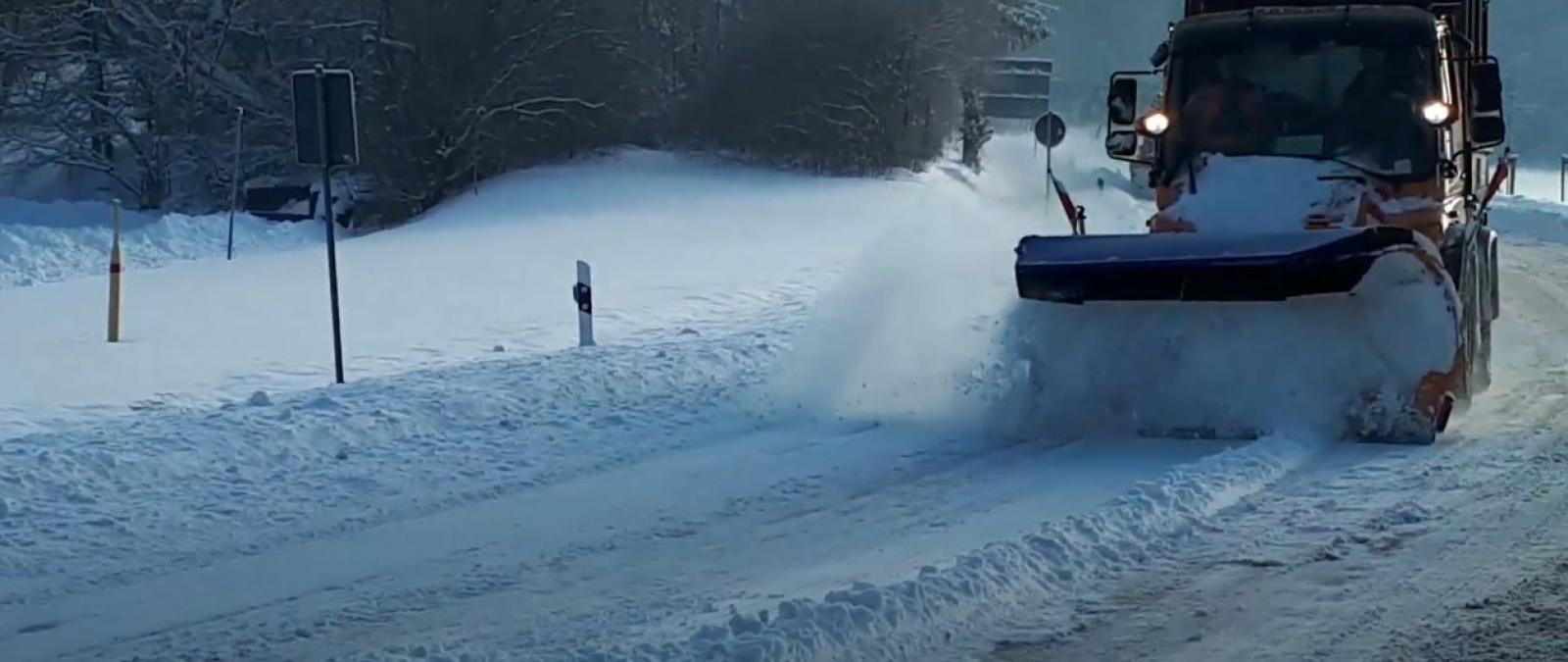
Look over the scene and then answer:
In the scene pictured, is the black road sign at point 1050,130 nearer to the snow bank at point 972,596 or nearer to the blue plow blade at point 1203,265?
the blue plow blade at point 1203,265

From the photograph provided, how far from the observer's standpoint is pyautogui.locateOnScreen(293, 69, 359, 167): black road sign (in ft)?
37.8

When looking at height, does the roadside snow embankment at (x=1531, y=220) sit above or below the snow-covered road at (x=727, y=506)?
above

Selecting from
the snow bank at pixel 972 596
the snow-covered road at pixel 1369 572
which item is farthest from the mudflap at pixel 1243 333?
the snow bank at pixel 972 596

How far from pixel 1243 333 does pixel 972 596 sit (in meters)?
3.76

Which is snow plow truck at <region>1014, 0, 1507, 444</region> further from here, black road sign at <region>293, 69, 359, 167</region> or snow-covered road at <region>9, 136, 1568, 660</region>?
black road sign at <region>293, 69, 359, 167</region>

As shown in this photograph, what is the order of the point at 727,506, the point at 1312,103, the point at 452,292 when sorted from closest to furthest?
the point at 727,506, the point at 1312,103, the point at 452,292

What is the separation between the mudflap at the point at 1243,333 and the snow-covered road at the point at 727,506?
239 millimetres

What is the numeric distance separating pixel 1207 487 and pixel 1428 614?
1842 mm

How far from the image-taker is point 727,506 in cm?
785

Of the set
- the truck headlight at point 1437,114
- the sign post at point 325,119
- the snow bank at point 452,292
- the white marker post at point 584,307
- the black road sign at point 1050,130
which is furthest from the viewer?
the black road sign at point 1050,130

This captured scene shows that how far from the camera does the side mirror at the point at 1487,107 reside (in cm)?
1037

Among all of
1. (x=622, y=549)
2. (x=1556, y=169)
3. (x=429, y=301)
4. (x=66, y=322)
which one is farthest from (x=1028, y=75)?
(x=1556, y=169)

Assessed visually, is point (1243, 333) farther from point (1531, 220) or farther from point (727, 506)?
point (1531, 220)

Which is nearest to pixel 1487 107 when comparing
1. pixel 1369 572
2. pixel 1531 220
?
pixel 1369 572
